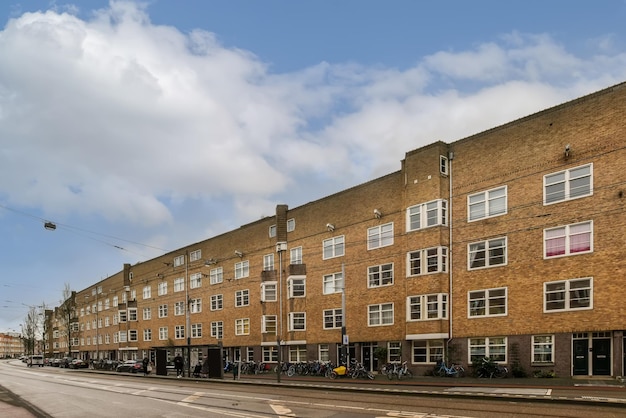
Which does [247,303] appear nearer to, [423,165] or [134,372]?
[134,372]

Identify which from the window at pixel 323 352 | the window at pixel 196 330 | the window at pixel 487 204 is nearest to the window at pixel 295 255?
the window at pixel 323 352

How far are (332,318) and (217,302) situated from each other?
773 inches

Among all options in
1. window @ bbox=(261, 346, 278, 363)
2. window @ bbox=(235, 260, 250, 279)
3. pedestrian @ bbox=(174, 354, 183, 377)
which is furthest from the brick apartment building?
window @ bbox=(235, 260, 250, 279)

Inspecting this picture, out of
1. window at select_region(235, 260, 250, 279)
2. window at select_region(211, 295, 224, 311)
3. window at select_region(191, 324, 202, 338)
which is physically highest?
window at select_region(235, 260, 250, 279)

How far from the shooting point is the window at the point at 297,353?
45.5 m

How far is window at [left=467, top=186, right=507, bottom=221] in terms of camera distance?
31.5 metres

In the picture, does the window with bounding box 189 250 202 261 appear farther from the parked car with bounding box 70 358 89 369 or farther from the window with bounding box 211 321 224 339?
the parked car with bounding box 70 358 89 369

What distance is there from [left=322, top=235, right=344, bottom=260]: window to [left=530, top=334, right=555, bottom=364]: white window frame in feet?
54.2

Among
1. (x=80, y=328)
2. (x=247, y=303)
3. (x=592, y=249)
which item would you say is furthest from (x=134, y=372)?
(x=80, y=328)

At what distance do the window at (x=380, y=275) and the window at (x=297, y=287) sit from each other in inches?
311

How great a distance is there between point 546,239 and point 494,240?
10.3 ft

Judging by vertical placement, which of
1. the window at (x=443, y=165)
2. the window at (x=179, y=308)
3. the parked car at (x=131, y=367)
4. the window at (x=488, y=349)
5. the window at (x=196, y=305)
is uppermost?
the window at (x=443, y=165)

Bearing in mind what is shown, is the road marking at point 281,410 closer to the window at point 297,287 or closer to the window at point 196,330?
the window at point 297,287

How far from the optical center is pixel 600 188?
27078 mm
